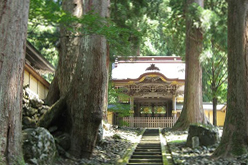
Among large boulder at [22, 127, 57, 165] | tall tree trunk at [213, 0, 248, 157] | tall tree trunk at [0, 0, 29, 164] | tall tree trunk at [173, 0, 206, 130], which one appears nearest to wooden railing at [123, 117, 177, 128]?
tall tree trunk at [173, 0, 206, 130]

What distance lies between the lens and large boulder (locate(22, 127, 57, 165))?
5633mm

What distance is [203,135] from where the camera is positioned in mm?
9359

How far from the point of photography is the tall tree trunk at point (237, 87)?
6.93 meters

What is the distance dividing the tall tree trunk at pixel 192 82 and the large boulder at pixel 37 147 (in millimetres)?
9997

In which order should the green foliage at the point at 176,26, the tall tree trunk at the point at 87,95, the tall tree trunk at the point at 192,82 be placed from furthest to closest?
the green foliage at the point at 176,26
the tall tree trunk at the point at 192,82
the tall tree trunk at the point at 87,95

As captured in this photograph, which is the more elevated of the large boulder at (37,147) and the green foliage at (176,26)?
the green foliage at (176,26)

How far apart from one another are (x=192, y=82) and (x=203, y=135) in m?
6.54

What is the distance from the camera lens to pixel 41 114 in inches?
329

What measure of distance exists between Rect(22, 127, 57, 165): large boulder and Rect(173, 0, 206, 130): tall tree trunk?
10.00 meters

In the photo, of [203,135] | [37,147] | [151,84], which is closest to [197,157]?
[203,135]

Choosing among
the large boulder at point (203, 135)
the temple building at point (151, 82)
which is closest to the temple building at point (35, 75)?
the large boulder at point (203, 135)

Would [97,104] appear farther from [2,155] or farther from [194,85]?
[194,85]

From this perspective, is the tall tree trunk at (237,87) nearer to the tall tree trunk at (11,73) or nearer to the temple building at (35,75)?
the tall tree trunk at (11,73)

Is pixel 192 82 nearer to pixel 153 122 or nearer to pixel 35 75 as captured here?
pixel 153 122
